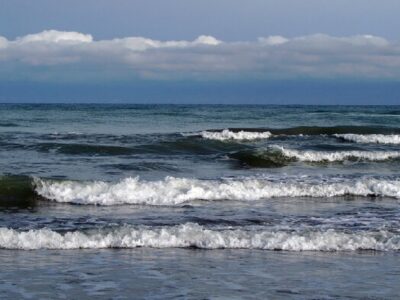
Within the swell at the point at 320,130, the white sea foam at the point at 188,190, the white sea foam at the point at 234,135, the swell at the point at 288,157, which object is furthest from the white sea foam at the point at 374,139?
the white sea foam at the point at 188,190

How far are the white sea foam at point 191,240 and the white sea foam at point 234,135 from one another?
→ 2290 cm

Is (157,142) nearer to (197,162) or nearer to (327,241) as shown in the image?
(197,162)

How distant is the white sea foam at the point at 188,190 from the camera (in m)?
14.6

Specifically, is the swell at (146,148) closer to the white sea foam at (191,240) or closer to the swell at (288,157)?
the swell at (288,157)

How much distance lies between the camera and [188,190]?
1523 cm

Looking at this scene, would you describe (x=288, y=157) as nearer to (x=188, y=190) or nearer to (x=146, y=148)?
(x=146, y=148)

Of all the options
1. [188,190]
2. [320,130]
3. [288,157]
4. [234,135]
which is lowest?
[188,190]

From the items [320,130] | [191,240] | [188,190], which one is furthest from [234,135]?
[191,240]

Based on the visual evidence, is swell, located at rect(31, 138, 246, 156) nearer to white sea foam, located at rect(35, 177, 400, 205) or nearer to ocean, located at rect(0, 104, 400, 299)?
ocean, located at rect(0, 104, 400, 299)

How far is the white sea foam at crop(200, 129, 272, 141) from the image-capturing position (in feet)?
111

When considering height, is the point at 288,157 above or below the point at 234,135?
below

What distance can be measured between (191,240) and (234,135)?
25.1m

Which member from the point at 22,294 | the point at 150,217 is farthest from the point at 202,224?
the point at 22,294

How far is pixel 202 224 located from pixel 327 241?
7.99ft
